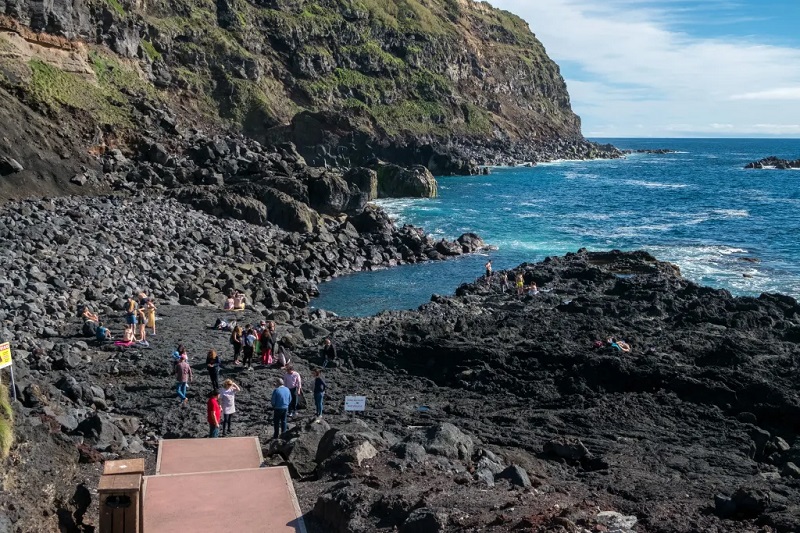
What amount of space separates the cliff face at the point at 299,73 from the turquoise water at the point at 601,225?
18.6 m

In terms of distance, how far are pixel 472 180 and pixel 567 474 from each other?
290ft

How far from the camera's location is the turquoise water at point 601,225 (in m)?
39.3

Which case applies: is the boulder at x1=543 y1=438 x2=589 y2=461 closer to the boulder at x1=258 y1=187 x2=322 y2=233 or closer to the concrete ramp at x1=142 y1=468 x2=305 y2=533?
the concrete ramp at x1=142 y1=468 x2=305 y2=533

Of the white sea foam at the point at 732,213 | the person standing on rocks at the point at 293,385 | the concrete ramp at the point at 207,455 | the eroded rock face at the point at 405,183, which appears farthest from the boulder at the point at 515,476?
the eroded rock face at the point at 405,183

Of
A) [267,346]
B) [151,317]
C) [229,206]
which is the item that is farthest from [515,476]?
[229,206]

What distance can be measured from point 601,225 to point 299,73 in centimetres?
6074

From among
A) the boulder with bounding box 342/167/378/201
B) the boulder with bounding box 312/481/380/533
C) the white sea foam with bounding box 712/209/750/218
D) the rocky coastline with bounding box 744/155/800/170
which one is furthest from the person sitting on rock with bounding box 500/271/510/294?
the rocky coastline with bounding box 744/155/800/170

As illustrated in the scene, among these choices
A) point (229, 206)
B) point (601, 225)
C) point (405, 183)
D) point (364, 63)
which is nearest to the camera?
point (229, 206)

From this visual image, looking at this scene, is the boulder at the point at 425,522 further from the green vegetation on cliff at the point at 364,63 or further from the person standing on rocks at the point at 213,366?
the green vegetation on cliff at the point at 364,63

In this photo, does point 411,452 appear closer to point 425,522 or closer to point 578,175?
point 425,522

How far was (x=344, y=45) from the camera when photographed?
119125 mm

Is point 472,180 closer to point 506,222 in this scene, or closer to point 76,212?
point 506,222

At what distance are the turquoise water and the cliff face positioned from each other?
18.6 m

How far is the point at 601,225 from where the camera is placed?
62.0m
